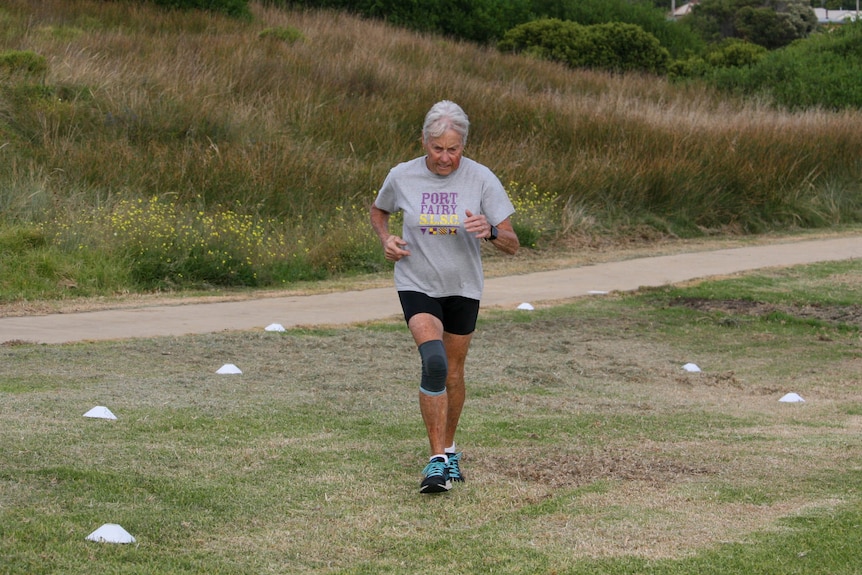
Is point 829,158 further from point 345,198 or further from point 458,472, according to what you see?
point 458,472

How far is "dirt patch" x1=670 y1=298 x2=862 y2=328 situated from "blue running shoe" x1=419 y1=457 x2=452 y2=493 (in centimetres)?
730

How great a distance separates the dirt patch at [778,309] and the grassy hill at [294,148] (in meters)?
4.03

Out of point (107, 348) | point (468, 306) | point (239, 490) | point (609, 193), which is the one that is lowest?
point (609, 193)

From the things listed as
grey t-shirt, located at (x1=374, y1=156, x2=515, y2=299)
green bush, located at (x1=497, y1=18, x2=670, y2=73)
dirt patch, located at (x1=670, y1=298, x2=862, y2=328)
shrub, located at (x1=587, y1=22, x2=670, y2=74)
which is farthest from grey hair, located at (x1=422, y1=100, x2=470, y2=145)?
shrub, located at (x1=587, y1=22, x2=670, y2=74)

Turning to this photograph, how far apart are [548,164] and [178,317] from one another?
388 inches

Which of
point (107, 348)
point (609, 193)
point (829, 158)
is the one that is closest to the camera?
point (107, 348)

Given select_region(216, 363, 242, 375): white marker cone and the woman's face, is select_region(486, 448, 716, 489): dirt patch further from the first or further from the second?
select_region(216, 363, 242, 375): white marker cone

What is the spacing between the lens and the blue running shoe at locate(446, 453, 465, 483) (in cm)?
545

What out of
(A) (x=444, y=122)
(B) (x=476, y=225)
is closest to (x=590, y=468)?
(B) (x=476, y=225)

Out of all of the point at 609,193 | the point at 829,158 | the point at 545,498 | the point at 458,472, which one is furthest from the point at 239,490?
the point at 829,158

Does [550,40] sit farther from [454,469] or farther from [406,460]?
[454,469]

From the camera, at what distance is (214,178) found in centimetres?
1605

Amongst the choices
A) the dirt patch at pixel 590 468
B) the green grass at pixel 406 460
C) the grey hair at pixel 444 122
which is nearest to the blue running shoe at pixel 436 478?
the green grass at pixel 406 460

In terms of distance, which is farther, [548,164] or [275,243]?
[548,164]
